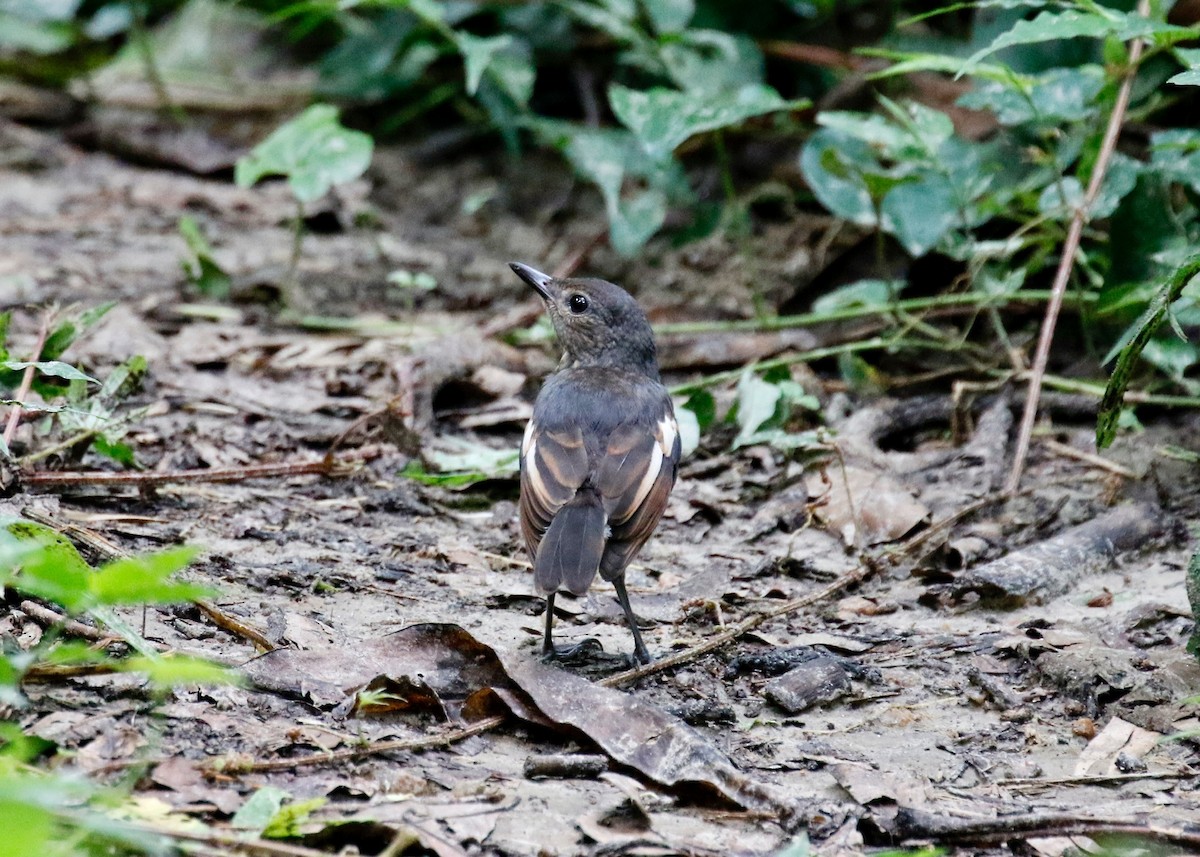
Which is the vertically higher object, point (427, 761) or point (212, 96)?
point (427, 761)

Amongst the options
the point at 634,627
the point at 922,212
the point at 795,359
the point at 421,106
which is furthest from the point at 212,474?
the point at 421,106

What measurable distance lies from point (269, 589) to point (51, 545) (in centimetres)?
103

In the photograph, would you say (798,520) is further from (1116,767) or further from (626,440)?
(1116,767)

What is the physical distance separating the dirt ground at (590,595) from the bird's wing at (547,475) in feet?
1.25

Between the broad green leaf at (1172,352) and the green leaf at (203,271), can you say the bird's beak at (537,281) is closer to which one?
the green leaf at (203,271)

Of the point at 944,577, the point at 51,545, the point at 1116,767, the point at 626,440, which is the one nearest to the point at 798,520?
the point at 944,577

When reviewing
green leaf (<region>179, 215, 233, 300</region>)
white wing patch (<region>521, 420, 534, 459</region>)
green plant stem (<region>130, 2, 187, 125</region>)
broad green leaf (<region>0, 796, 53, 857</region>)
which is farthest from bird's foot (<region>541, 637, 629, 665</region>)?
green plant stem (<region>130, 2, 187, 125</region>)

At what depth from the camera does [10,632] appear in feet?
10.7

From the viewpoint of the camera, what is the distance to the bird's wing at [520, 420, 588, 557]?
4.28m

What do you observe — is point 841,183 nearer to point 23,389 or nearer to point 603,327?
point 603,327

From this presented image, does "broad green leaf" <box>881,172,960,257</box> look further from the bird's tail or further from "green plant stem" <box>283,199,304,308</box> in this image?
"green plant stem" <box>283,199,304,308</box>

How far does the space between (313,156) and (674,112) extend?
6.22 feet

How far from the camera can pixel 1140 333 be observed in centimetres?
380

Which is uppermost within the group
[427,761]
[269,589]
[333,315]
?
[427,761]
